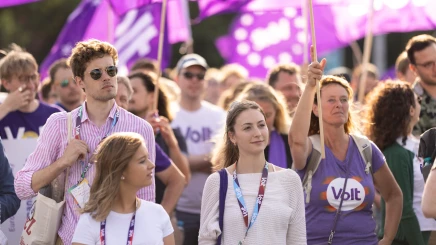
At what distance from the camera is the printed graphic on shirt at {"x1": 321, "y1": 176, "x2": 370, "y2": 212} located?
6.83 meters

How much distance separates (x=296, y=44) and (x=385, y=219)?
763 cm

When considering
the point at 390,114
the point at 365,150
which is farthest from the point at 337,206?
the point at 390,114

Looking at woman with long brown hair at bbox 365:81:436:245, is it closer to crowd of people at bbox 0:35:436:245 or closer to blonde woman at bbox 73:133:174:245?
crowd of people at bbox 0:35:436:245

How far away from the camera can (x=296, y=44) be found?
14.8 m

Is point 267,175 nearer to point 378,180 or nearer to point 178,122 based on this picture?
point 378,180

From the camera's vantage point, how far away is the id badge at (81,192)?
6.10 meters

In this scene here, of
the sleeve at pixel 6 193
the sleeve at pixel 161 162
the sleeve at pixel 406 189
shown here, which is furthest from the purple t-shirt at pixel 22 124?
the sleeve at pixel 406 189

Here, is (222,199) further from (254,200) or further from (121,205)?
(121,205)

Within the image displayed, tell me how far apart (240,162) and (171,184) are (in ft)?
5.35

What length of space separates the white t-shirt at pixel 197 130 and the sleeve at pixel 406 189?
2.35m

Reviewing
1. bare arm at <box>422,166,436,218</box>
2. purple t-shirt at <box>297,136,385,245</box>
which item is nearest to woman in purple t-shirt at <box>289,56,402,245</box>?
purple t-shirt at <box>297,136,385,245</box>

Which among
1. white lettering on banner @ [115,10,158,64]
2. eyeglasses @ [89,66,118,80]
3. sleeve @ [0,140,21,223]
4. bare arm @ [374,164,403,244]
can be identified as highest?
white lettering on banner @ [115,10,158,64]

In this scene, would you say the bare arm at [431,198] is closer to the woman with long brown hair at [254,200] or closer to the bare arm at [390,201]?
the woman with long brown hair at [254,200]

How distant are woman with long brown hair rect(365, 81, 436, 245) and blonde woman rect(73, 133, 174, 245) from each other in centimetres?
251
